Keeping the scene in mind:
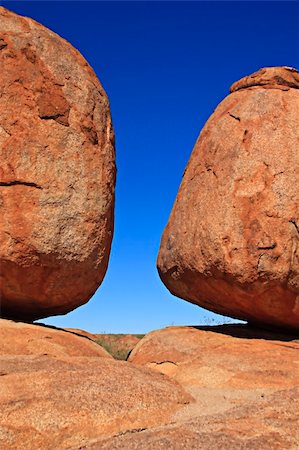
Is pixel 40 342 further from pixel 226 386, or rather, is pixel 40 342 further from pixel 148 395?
pixel 226 386

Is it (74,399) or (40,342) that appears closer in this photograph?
(74,399)

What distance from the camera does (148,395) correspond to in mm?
4922

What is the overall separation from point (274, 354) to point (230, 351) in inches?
21.1

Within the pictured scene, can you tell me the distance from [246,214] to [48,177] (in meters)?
2.59

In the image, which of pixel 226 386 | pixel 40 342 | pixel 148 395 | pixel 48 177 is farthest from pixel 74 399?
pixel 48 177

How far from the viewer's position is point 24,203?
682 centimetres

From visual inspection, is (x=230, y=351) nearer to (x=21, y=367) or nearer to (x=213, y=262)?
(x=213, y=262)

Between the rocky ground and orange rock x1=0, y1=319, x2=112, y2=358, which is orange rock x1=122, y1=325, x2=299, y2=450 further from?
orange rock x1=0, y1=319, x2=112, y2=358

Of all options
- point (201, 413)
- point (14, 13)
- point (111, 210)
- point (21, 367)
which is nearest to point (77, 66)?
point (14, 13)

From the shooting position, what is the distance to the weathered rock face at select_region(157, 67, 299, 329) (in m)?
7.27

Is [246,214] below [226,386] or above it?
above

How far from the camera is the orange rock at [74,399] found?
4117mm

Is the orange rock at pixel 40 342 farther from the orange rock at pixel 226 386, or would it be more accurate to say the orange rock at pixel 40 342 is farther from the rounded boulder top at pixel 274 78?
the rounded boulder top at pixel 274 78

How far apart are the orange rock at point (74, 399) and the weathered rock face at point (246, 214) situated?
83.6 inches
